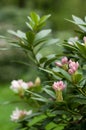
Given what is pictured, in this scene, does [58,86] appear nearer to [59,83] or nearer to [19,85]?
[59,83]

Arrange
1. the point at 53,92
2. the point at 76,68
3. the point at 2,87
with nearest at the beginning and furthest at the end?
the point at 76,68, the point at 53,92, the point at 2,87

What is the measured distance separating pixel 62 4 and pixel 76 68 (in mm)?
12285

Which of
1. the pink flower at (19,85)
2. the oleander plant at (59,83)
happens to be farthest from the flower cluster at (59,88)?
the pink flower at (19,85)

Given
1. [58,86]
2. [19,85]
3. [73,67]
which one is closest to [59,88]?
[58,86]

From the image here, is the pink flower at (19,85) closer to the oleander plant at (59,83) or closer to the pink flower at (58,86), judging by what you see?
the oleander plant at (59,83)

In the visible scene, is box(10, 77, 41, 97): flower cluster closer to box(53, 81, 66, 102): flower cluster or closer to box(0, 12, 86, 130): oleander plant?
box(0, 12, 86, 130): oleander plant

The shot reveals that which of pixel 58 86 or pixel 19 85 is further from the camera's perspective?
pixel 19 85

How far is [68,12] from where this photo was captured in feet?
45.2

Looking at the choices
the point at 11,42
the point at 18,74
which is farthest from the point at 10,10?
the point at 11,42

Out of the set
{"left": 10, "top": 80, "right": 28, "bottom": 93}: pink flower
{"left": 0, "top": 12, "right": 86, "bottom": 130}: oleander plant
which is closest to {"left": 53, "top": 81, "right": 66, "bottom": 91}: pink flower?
{"left": 0, "top": 12, "right": 86, "bottom": 130}: oleander plant

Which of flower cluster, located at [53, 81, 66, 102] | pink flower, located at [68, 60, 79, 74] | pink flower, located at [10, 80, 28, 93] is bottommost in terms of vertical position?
flower cluster, located at [53, 81, 66, 102]

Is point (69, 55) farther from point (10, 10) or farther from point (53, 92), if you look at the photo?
point (10, 10)

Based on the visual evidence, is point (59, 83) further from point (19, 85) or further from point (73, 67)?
point (19, 85)

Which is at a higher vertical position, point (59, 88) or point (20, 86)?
point (20, 86)
